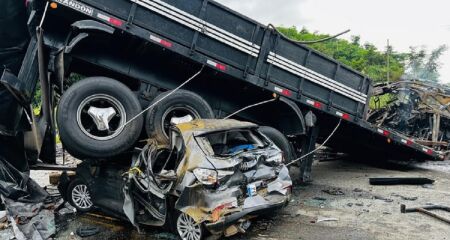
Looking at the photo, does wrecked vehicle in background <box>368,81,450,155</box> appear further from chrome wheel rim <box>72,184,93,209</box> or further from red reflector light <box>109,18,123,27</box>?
chrome wheel rim <box>72,184,93,209</box>

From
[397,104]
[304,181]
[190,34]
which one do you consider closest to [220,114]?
[190,34]

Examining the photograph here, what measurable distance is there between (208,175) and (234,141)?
1321 millimetres

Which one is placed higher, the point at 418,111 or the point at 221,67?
the point at 418,111

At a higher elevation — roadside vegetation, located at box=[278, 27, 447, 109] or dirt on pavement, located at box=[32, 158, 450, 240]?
roadside vegetation, located at box=[278, 27, 447, 109]

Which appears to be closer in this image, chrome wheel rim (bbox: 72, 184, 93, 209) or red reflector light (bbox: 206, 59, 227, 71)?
red reflector light (bbox: 206, 59, 227, 71)

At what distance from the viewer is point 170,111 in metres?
6.29

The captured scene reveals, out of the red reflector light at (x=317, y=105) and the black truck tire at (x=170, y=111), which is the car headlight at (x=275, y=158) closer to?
the black truck tire at (x=170, y=111)

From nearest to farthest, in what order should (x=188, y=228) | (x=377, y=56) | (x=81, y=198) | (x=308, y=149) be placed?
(x=188, y=228) → (x=81, y=198) → (x=308, y=149) → (x=377, y=56)

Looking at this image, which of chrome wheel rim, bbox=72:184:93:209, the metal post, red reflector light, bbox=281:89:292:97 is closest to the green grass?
the metal post

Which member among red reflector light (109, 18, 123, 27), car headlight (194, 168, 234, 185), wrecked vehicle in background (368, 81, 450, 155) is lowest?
car headlight (194, 168, 234, 185)

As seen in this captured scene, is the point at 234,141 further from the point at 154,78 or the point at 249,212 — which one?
the point at 154,78

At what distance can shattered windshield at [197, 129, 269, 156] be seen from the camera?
Answer: 18.5ft

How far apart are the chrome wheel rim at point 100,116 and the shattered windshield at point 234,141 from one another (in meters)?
1.34

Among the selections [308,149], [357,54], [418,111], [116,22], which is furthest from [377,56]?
[116,22]
